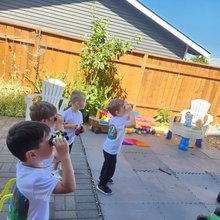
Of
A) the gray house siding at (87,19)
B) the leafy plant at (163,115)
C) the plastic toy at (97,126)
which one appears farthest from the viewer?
Result: the gray house siding at (87,19)

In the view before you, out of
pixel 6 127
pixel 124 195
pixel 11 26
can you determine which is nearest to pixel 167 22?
pixel 11 26

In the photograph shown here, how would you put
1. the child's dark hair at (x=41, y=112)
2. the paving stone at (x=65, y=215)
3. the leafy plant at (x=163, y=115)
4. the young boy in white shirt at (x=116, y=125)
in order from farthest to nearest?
the leafy plant at (x=163, y=115) → the young boy in white shirt at (x=116, y=125) → the paving stone at (x=65, y=215) → the child's dark hair at (x=41, y=112)

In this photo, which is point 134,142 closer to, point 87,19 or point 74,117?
point 74,117

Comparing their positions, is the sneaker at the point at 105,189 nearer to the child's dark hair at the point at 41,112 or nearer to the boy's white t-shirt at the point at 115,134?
the boy's white t-shirt at the point at 115,134

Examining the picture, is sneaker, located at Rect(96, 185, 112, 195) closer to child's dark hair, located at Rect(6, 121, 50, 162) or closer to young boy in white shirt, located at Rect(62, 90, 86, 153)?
young boy in white shirt, located at Rect(62, 90, 86, 153)

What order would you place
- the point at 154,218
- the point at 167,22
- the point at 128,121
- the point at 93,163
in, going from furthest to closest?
the point at 167,22 < the point at 93,163 < the point at 128,121 < the point at 154,218

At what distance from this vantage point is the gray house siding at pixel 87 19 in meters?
8.71

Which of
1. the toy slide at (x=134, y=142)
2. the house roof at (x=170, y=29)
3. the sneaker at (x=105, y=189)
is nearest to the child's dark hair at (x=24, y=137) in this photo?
the sneaker at (x=105, y=189)

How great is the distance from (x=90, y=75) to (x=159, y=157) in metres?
3.02

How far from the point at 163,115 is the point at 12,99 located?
4293mm

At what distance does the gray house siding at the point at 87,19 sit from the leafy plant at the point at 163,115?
344cm

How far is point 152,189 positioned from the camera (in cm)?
333

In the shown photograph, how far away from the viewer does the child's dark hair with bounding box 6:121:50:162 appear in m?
1.20

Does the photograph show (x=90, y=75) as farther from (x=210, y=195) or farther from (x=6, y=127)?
(x=210, y=195)
